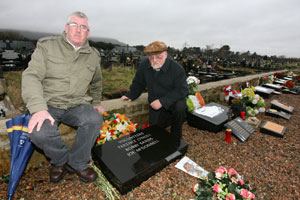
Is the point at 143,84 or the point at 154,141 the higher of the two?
the point at 143,84

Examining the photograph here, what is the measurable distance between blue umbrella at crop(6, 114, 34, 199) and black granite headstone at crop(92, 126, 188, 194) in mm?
774

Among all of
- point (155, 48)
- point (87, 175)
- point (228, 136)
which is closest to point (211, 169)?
point (228, 136)

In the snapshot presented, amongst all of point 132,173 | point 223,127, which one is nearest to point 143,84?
point 132,173

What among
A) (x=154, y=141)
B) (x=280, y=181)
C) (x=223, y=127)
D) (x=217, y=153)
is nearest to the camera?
(x=280, y=181)

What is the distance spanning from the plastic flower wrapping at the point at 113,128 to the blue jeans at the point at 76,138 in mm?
522

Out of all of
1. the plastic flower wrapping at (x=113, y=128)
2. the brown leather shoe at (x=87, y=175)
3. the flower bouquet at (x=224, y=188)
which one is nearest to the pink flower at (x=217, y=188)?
the flower bouquet at (x=224, y=188)

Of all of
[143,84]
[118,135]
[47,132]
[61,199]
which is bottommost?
[61,199]

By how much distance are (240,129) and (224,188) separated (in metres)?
2.12

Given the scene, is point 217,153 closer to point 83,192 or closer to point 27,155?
point 83,192

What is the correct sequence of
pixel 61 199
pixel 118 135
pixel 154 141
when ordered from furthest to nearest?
1. pixel 118 135
2. pixel 154 141
3. pixel 61 199

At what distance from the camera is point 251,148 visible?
9.89 ft

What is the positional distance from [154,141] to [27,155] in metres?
1.56

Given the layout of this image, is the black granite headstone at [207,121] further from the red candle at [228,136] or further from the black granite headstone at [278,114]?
the black granite headstone at [278,114]

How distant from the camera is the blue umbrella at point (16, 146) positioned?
5.77ft
